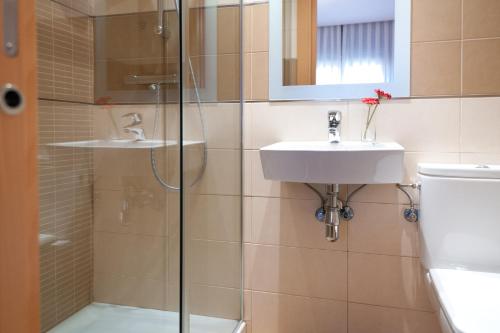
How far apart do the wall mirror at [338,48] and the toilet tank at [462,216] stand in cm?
38

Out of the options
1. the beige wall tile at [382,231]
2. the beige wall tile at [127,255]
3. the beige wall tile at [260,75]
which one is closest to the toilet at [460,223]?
the beige wall tile at [382,231]

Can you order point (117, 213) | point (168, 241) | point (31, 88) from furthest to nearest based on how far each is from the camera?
1. point (117, 213)
2. point (168, 241)
3. point (31, 88)

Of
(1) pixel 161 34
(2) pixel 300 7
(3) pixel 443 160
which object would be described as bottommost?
(3) pixel 443 160

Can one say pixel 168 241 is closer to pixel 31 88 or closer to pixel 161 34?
pixel 161 34

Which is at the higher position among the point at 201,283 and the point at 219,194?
the point at 219,194

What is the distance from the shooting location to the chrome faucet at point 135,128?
1.28m

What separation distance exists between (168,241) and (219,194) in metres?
0.31

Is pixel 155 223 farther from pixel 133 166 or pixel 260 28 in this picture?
pixel 260 28

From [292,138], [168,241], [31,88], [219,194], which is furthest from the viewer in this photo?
[292,138]

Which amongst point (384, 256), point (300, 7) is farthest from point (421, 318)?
point (300, 7)

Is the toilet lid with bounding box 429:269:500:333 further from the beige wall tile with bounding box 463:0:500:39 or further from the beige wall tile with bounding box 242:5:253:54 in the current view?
the beige wall tile with bounding box 242:5:253:54

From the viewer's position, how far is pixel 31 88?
1.50 ft

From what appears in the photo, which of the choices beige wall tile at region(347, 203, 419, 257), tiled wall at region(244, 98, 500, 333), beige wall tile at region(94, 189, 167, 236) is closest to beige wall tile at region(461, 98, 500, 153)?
tiled wall at region(244, 98, 500, 333)

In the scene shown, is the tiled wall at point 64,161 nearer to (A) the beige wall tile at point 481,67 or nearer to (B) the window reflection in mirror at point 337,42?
(B) the window reflection in mirror at point 337,42
